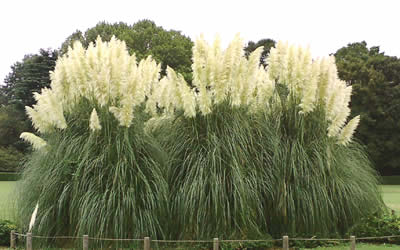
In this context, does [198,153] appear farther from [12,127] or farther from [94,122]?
[12,127]

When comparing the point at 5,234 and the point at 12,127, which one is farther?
the point at 12,127

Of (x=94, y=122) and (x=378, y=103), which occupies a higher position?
(x=378, y=103)

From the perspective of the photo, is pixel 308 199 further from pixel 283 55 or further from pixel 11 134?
pixel 11 134

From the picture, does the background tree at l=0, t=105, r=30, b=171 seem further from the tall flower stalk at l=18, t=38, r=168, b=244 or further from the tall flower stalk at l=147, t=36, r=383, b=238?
the tall flower stalk at l=147, t=36, r=383, b=238

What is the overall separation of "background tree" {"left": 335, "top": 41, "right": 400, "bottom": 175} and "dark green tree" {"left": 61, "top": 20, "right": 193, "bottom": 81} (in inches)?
445

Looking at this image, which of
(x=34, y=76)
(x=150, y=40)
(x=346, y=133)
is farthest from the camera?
(x=34, y=76)

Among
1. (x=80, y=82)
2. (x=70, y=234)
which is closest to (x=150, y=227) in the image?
(x=70, y=234)

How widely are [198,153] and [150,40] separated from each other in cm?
2889

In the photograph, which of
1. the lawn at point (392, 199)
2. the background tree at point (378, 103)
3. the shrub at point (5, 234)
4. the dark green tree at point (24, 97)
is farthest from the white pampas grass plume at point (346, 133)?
the dark green tree at point (24, 97)

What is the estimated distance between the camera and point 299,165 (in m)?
6.12

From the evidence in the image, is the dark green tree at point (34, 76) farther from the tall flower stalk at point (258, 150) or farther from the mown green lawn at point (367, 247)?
the mown green lawn at point (367, 247)

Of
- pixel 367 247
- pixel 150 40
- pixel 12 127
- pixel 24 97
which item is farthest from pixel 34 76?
pixel 367 247

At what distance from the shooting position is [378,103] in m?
30.1

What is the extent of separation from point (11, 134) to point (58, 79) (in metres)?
31.6
